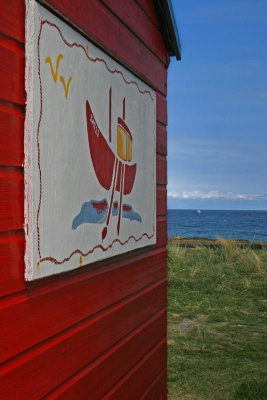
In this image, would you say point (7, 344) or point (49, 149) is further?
point (49, 149)

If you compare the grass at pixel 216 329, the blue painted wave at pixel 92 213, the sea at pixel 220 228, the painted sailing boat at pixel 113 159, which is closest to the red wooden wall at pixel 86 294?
the blue painted wave at pixel 92 213

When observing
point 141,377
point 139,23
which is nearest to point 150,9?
point 139,23

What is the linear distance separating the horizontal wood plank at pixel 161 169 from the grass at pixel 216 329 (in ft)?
7.13

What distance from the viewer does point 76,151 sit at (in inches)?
80.9

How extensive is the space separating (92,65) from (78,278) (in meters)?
1.12

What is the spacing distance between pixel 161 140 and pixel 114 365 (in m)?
1.82

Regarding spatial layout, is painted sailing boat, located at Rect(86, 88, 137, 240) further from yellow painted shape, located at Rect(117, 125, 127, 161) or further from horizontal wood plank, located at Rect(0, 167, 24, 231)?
horizontal wood plank, located at Rect(0, 167, 24, 231)

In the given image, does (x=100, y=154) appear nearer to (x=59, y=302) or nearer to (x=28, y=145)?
(x=28, y=145)

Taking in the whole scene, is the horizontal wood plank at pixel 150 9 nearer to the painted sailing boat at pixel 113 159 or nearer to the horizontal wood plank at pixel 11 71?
the painted sailing boat at pixel 113 159

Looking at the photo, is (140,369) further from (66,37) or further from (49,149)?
(66,37)

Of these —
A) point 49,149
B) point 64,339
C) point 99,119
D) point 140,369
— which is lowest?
point 140,369

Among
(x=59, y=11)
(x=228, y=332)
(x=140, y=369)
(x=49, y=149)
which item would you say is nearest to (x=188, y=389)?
(x=140, y=369)

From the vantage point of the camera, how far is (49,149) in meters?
1.81

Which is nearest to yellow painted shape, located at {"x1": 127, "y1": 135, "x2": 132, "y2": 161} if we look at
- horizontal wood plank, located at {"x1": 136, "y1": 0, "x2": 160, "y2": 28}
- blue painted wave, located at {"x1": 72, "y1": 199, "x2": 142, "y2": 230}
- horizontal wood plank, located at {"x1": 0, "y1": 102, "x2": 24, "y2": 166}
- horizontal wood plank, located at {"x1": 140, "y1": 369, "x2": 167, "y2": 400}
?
blue painted wave, located at {"x1": 72, "y1": 199, "x2": 142, "y2": 230}
